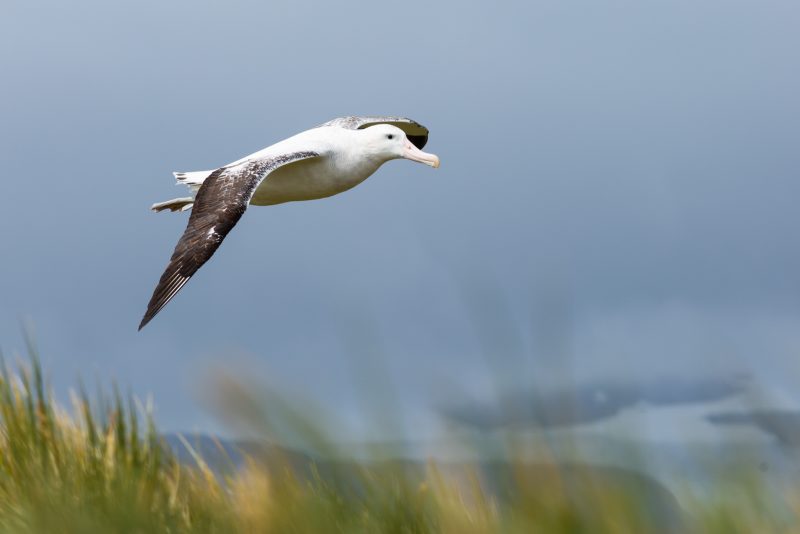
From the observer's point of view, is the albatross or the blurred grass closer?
the blurred grass

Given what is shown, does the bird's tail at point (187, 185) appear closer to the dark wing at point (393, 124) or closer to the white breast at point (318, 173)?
the white breast at point (318, 173)

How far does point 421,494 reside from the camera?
2945mm

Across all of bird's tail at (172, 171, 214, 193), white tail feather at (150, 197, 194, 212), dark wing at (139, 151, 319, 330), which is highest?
bird's tail at (172, 171, 214, 193)

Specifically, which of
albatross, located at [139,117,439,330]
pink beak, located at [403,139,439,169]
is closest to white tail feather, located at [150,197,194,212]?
albatross, located at [139,117,439,330]

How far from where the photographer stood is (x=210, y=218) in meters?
7.96

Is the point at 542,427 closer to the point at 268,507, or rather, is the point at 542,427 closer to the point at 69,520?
the point at 268,507

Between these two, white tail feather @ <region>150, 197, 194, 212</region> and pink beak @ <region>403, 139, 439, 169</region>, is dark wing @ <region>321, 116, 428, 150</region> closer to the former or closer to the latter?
pink beak @ <region>403, 139, 439, 169</region>

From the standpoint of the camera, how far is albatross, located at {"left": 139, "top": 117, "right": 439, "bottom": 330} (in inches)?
306

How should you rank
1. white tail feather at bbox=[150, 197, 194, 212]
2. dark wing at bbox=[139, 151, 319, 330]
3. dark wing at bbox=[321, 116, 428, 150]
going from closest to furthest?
dark wing at bbox=[139, 151, 319, 330]
white tail feather at bbox=[150, 197, 194, 212]
dark wing at bbox=[321, 116, 428, 150]

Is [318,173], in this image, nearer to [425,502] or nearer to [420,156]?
[420,156]

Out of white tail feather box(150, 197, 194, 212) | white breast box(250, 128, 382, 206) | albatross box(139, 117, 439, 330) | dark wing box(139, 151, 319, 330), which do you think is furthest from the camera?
white tail feather box(150, 197, 194, 212)

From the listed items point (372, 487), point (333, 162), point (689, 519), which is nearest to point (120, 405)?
point (372, 487)

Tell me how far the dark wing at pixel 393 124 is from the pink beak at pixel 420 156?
3.71 feet

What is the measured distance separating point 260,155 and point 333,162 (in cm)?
74
